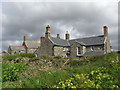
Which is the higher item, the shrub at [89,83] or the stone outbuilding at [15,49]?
the stone outbuilding at [15,49]

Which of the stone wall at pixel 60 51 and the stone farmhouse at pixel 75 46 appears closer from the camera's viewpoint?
the stone farmhouse at pixel 75 46

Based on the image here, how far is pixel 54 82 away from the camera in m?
5.54

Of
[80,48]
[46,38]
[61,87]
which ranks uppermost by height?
[46,38]

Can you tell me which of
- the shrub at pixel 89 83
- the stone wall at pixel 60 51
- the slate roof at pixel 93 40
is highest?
the slate roof at pixel 93 40

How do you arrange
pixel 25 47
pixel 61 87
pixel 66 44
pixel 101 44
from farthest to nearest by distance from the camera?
pixel 25 47 < pixel 66 44 < pixel 101 44 < pixel 61 87

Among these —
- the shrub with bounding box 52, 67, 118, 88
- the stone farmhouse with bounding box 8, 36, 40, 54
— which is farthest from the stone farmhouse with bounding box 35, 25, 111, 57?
the shrub with bounding box 52, 67, 118, 88

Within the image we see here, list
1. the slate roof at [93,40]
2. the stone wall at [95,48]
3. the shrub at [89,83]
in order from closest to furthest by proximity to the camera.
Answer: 1. the shrub at [89,83]
2. the stone wall at [95,48]
3. the slate roof at [93,40]

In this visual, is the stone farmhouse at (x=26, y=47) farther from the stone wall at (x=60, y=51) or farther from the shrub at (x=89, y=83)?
the shrub at (x=89, y=83)

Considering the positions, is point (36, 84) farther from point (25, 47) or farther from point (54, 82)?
point (25, 47)

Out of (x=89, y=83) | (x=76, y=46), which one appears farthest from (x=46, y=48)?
(x=89, y=83)

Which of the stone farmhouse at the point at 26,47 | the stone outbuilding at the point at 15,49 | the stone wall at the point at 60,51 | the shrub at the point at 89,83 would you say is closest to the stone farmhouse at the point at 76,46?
the stone wall at the point at 60,51

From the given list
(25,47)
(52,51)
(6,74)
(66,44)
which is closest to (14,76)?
(6,74)

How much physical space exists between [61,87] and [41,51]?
29.8 meters

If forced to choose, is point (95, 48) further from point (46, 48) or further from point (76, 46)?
point (46, 48)
